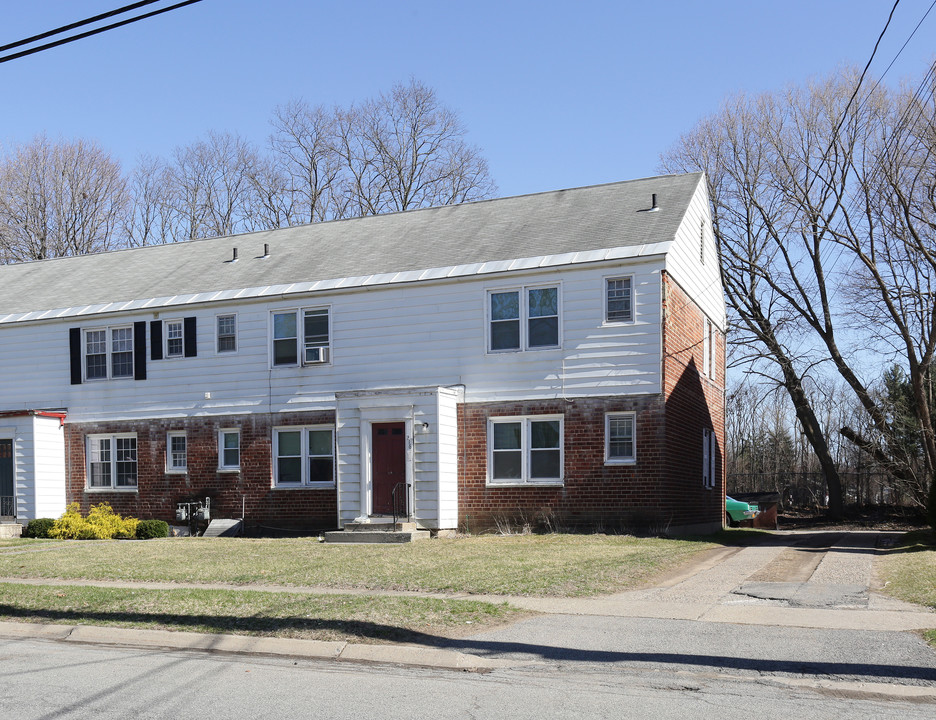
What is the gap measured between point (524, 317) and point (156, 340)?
1032 cm

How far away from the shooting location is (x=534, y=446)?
869 inches

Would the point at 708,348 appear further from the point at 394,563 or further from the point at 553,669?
the point at 553,669

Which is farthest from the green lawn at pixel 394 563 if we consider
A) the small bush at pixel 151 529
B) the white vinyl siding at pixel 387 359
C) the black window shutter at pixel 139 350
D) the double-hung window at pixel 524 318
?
the black window shutter at pixel 139 350

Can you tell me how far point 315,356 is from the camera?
79.5 feet

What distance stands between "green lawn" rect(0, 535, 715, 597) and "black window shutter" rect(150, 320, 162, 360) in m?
6.29

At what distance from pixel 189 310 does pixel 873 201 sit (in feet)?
68.1

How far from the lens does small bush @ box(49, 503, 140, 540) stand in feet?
76.8

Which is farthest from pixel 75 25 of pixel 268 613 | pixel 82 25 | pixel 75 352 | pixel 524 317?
pixel 75 352

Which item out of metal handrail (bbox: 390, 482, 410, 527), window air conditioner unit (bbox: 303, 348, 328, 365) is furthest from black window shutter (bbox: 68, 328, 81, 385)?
metal handrail (bbox: 390, 482, 410, 527)

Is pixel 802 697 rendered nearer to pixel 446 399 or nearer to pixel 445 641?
pixel 445 641

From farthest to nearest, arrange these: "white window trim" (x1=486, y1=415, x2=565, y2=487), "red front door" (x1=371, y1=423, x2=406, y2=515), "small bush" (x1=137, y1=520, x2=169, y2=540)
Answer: "small bush" (x1=137, y1=520, x2=169, y2=540) → "red front door" (x1=371, y1=423, x2=406, y2=515) → "white window trim" (x1=486, y1=415, x2=565, y2=487)

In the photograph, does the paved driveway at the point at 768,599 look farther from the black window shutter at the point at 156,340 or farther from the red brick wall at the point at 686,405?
the black window shutter at the point at 156,340

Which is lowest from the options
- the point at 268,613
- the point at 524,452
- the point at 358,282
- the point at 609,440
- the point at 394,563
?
the point at 394,563

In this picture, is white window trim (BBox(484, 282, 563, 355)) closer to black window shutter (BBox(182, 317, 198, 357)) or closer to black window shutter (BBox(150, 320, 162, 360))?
black window shutter (BBox(182, 317, 198, 357))
